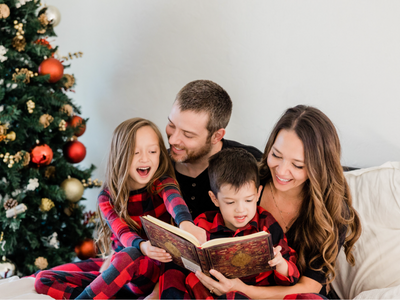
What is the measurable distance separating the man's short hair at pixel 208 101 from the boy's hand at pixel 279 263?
81 cm

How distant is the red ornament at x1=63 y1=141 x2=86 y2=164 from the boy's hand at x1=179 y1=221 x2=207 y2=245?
128 cm

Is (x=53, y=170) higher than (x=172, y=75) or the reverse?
the reverse

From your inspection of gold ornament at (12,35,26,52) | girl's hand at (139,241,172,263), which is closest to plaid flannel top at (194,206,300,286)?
girl's hand at (139,241,172,263)

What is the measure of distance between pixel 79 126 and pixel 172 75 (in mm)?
796

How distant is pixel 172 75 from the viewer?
294 cm

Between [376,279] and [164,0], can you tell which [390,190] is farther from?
[164,0]

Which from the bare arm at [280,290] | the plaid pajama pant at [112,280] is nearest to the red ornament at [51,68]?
the plaid pajama pant at [112,280]

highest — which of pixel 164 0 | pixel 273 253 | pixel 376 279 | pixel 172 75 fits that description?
pixel 164 0

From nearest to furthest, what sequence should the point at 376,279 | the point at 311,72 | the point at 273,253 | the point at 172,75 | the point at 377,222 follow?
the point at 273,253
the point at 376,279
the point at 377,222
the point at 311,72
the point at 172,75

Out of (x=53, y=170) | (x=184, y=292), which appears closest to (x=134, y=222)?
(x=184, y=292)

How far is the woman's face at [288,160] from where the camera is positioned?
169 cm

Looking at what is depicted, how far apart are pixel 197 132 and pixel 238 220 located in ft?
1.88

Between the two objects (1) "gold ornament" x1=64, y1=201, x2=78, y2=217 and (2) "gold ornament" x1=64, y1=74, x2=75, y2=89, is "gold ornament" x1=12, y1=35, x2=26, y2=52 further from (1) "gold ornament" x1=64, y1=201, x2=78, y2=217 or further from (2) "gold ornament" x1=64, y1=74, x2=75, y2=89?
(1) "gold ornament" x1=64, y1=201, x2=78, y2=217

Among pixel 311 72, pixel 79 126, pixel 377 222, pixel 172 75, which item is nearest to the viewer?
pixel 377 222
